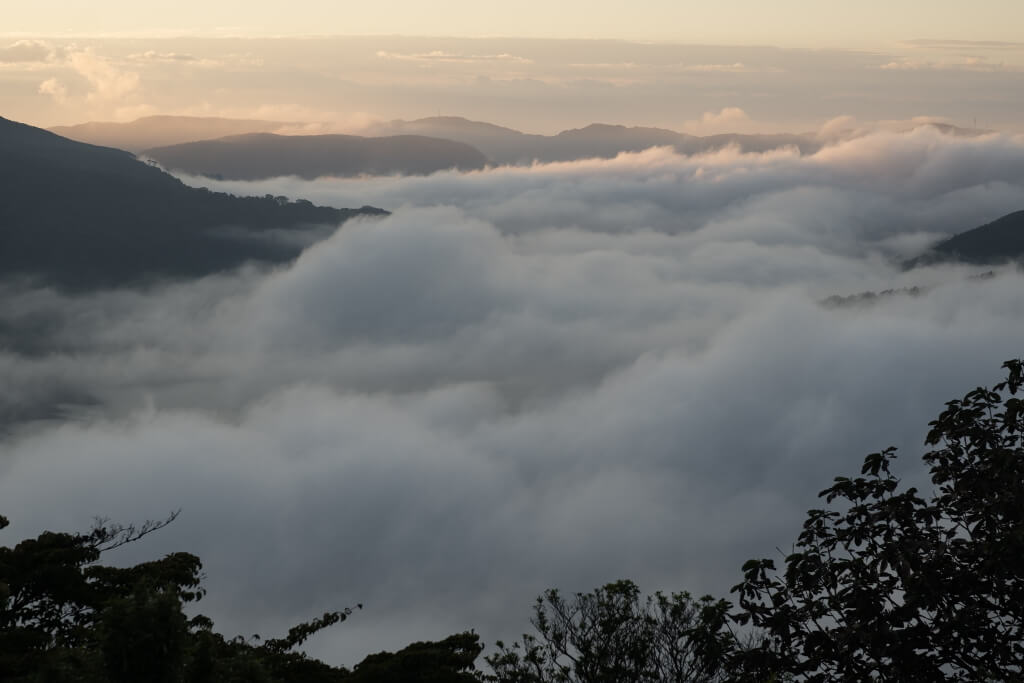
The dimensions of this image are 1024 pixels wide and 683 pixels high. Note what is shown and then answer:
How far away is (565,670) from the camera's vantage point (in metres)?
24.5

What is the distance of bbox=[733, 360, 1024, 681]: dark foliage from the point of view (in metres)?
13.5

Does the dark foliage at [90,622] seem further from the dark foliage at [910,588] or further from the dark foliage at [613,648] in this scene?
the dark foliage at [910,588]

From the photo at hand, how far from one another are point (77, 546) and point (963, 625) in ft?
68.3

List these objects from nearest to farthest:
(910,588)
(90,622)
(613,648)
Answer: (910,588) → (613,648) → (90,622)

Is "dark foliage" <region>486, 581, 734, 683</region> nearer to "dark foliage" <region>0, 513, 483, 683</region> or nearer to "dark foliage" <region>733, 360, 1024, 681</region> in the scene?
"dark foliage" <region>0, 513, 483, 683</region>

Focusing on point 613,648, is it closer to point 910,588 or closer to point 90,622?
point 910,588

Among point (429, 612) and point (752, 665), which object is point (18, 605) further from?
point (429, 612)

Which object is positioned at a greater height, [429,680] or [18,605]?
[18,605]

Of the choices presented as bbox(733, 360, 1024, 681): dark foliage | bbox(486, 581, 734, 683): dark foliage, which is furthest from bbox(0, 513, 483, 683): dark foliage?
bbox(733, 360, 1024, 681): dark foliage

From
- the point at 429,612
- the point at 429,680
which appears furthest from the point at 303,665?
the point at 429,612

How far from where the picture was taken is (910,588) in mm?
13664

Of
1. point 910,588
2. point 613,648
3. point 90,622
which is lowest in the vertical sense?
point 910,588

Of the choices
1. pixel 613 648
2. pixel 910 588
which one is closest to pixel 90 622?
pixel 613 648

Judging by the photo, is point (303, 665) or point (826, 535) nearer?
point (826, 535)
